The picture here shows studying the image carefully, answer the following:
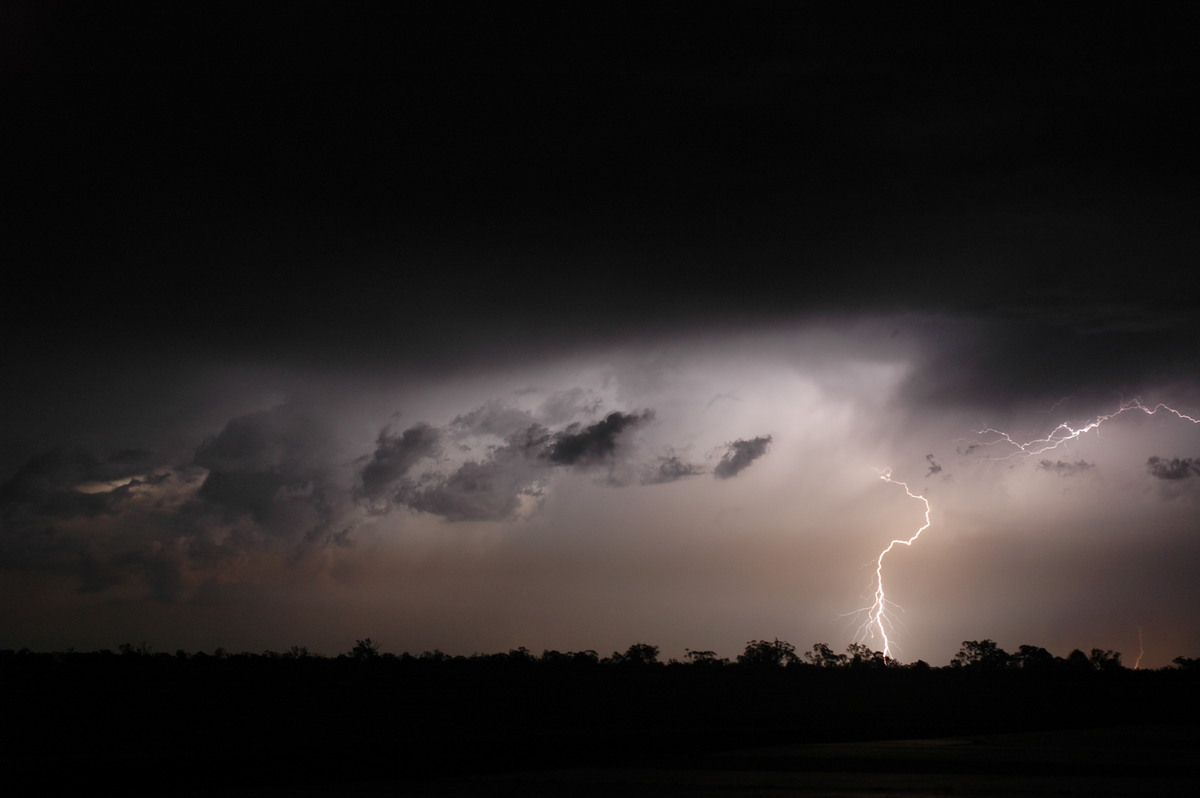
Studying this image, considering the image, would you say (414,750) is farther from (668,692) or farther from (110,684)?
(668,692)

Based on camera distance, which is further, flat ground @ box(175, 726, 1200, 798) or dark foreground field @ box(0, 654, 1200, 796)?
dark foreground field @ box(0, 654, 1200, 796)

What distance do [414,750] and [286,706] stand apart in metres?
25.5

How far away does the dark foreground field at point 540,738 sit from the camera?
58.4 feet

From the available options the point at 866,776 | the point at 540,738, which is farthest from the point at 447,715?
the point at 866,776

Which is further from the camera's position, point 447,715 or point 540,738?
point 447,715

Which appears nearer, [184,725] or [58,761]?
[58,761]

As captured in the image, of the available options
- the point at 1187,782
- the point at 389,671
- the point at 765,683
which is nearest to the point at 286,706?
the point at 389,671

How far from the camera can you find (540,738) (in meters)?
26.4

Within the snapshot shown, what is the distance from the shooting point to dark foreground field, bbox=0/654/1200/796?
17812 mm

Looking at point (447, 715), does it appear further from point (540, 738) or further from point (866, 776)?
point (866, 776)

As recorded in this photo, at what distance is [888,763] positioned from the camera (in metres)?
21.9

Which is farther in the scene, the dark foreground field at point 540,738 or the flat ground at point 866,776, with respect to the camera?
the dark foreground field at point 540,738

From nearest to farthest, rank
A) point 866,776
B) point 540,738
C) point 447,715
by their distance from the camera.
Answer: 1. point 866,776
2. point 540,738
3. point 447,715

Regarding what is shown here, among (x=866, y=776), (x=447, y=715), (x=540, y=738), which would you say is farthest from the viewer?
(x=447, y=715)
